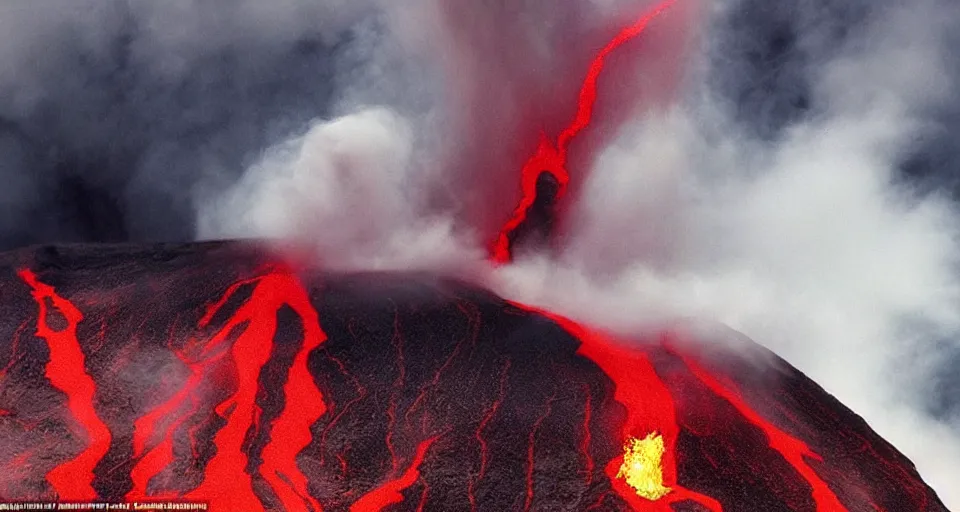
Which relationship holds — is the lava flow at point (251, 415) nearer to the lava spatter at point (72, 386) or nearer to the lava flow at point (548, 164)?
the lava spatter at point (72, 386)

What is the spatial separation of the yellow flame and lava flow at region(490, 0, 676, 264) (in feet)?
37.2

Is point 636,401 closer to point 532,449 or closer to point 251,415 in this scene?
point 532,449

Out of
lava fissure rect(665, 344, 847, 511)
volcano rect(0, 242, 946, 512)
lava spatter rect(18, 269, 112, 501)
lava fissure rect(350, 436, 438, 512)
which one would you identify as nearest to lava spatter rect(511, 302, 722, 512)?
volcano rect(0, 242, 946, 512)

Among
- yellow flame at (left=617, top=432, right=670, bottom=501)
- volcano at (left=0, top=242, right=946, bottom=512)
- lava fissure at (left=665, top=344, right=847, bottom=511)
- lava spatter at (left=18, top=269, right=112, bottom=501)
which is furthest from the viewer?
lava fissure at (left=665, top=344, right=847, bottom=511)

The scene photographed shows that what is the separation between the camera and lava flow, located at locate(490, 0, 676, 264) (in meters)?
26.9

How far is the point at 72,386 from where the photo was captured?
17344 millimetres

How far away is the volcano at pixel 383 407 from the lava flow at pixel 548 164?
5.22 m

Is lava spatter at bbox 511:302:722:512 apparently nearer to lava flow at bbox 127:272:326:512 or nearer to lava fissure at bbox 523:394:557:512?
lava fissure at bbox 523:394:557:512

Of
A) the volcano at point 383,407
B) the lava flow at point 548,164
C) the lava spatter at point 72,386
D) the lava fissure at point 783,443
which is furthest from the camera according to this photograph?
the lava flow at point 548,164

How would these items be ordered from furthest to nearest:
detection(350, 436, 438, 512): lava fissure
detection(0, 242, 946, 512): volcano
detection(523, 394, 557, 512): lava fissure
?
detection(0, 242, 946, 512): volcano → detection(523, 394, 557, 512): lava fissure → detection(350, 436, 438, 512): lava fissure

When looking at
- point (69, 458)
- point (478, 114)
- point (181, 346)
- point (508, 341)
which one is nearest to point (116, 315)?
point (181, 346)

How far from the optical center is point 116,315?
2006cm

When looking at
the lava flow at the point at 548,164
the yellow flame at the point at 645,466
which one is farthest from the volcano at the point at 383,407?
the lava flow at the point at 548,164

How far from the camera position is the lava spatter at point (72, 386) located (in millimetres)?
14516
